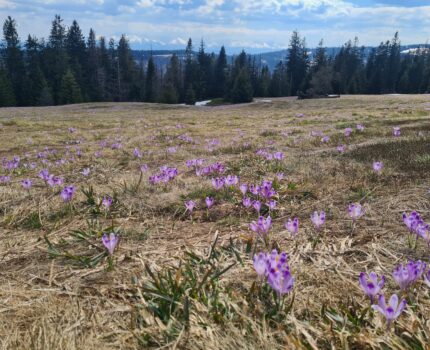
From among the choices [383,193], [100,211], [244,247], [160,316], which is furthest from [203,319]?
[383,193]

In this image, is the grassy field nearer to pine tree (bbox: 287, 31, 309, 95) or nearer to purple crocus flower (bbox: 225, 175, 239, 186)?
purple crocus flower (bbox: 225, 175, 239, 186)

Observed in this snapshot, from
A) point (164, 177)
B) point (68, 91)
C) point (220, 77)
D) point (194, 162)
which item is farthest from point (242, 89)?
point (164, 177)

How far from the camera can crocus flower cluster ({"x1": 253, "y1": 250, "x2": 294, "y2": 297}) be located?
5.94 feet

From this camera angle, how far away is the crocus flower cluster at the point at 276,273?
1.81m

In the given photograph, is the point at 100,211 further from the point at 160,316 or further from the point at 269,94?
the point at 269,94

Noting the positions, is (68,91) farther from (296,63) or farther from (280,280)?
(280,280)

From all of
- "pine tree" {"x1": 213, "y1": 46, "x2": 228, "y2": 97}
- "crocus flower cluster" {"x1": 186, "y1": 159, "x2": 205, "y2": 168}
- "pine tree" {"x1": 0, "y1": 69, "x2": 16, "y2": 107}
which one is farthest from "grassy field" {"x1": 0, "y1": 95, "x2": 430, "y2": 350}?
"pine tree" {"x1": 213, "y1": 46, "x2": 228, "y2": 97}

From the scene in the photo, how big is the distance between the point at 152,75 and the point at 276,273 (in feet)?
300

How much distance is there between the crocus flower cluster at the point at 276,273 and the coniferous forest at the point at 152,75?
229ft

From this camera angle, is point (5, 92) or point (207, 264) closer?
point (207, 264)

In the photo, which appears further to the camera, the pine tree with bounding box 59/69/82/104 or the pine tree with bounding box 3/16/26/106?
the pine tree with bounding box 3/16/26/106

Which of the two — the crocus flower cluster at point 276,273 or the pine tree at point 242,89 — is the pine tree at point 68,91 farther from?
the crocus flower cluster at point 276,273

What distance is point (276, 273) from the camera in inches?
71.6

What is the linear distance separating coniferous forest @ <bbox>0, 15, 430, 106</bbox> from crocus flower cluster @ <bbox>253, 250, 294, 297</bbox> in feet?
229
